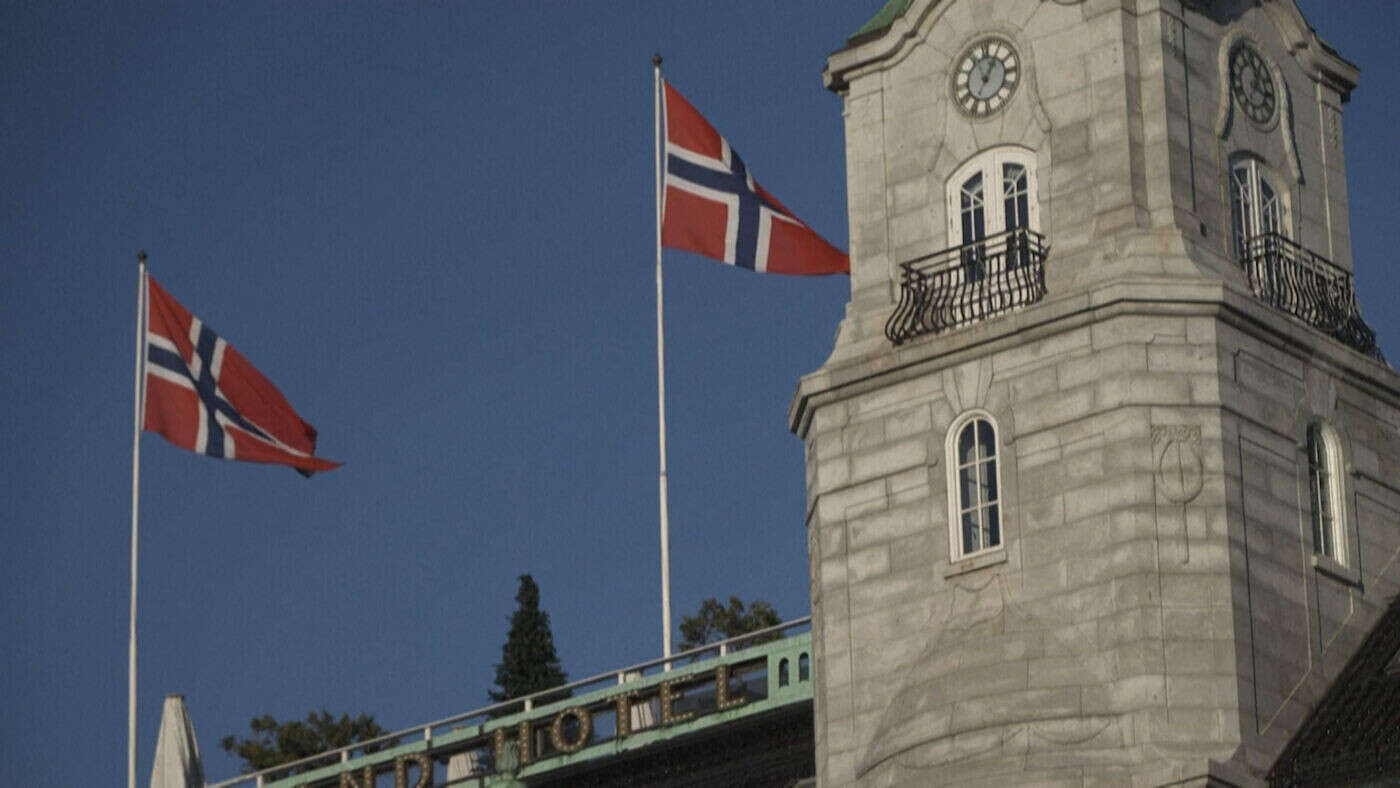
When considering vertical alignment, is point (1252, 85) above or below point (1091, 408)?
above

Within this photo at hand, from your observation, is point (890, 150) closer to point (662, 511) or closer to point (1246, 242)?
point (1246, 242)

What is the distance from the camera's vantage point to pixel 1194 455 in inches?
2120

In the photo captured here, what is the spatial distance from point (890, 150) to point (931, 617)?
7423mm

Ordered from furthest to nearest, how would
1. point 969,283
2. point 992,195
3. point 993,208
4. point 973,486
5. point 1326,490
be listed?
point 992,195
point 993,208
point 969,283
point 1326,490
point 973,486

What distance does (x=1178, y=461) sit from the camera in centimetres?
5381

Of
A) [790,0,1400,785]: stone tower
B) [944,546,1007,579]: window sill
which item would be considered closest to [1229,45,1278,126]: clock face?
[790,0,1400,785]: stone tower

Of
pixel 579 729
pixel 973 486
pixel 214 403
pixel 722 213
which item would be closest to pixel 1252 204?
pixel 973 486

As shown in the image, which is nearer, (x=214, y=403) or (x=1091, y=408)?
(x=1091, y=408)

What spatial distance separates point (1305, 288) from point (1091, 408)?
460 centimetres

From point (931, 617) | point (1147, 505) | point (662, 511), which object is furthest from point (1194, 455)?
point (662, 511)

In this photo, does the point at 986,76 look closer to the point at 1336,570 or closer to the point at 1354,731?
the point at 1336,570

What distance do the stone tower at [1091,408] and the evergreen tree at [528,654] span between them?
43.2 ft

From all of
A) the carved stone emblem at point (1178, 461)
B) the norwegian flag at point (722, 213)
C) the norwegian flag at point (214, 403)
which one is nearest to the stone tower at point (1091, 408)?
the carved stone emblem at point (1178, 461)

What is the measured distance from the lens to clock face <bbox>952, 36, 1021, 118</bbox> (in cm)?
5772
